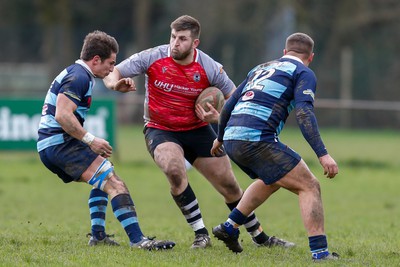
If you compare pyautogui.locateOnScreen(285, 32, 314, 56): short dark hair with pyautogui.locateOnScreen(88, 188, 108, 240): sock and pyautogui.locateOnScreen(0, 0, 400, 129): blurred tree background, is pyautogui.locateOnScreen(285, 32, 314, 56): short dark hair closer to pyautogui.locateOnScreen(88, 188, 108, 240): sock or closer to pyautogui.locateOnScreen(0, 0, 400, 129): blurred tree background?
pyautogui.locateOnScreen(88, 188, 108, 240): sock

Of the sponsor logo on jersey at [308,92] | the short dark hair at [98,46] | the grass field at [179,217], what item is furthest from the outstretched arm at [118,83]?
the sponsor logo on jersey at [308,92]

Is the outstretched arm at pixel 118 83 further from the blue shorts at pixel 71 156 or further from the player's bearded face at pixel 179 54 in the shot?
the blue shorts at pixel 71 156

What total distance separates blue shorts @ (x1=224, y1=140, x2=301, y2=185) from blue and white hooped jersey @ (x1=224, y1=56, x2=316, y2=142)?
0.06 meters

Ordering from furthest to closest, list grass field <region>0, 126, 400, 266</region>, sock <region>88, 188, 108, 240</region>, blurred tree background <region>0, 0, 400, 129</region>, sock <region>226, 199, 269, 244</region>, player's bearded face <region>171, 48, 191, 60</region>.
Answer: blurred tree background <region>0, 0, 400, 129</region> < sock <region>226, 199, 269, 244</region> < player's bearded face <region>171, 48, 191, 60</region> < sock <region>88, 188, 108, 240</region> < grass field <region>0, 126, 400, 266</region>

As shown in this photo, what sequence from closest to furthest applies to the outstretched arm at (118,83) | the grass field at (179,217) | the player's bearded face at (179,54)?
the grass field at (179,217) → the outstretched arm at (118,83) → the player's bearded face at (179,54)

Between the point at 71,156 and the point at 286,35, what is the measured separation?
2641 cm

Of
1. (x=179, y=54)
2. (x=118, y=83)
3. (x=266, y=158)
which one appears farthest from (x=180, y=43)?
(x=266, y=158)

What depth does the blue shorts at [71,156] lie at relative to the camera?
820cm

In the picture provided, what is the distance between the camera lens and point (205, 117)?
8.91 m

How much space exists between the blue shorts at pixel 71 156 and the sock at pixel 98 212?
571 mm

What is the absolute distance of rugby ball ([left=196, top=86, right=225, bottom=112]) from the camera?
352 inches

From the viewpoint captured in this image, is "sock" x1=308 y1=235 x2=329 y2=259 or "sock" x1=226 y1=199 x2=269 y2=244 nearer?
"sock" x1=308 y1=235 x2=329 y2=259

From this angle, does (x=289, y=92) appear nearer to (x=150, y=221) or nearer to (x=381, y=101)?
(x=150, y=221)

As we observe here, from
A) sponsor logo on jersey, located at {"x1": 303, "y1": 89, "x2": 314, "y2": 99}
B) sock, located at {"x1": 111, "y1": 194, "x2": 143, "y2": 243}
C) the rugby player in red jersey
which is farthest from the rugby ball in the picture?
sponsor logo on jersey, located at {"x1": 303, "y1": 89, "x2": 314, "y2": 99}
